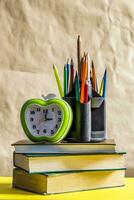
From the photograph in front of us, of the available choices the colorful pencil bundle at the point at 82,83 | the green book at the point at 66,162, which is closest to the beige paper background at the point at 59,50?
the colorful pencil bundle at the point at 82,83

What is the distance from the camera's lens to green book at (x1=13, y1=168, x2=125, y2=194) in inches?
35.5

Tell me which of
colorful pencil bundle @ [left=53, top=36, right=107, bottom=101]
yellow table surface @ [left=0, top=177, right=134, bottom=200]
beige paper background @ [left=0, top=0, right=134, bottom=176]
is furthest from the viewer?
beige paper background @ [left=0, top=0, right=134, bottom=176]

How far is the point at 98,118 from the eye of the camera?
3.36ft

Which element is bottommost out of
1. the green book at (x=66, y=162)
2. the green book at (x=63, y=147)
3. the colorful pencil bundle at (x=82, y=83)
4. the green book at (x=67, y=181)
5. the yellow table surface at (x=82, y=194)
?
the yellow table surface at (x=82, y=194)

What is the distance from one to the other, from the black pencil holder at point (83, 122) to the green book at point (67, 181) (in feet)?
0.25

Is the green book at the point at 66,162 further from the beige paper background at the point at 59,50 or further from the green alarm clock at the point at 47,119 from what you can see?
the beige paper background at the point at 59,50

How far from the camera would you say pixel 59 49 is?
47.8 inches

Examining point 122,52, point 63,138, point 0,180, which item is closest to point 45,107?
point 63,138

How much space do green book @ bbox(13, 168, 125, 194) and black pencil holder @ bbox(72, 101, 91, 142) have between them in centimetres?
7

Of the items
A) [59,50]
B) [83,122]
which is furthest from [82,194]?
[59,50]

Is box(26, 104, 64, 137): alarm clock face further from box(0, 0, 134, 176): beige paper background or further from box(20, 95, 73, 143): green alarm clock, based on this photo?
box(0, 0, 134, 176): beige paper background

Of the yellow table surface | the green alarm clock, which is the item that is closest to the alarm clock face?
the green alarm clock

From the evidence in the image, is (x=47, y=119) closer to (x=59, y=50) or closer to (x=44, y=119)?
(x=44, y=119)

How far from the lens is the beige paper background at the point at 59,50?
3.94 feet
